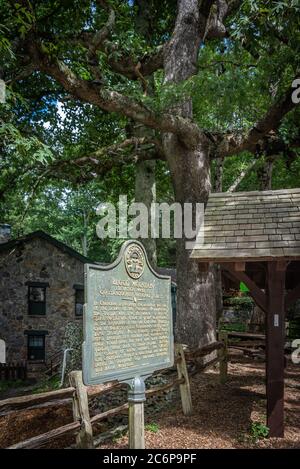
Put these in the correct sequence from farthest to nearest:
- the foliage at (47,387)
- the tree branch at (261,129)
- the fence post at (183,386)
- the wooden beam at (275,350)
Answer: the foliage at (47,387) < the tree branch at (261,129) < the fence post at (183,386) < the wooden beam at (275,350)

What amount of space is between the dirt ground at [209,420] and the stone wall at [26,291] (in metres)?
11.2

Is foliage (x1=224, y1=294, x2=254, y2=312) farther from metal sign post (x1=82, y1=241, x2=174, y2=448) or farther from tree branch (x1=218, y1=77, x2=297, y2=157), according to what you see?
metal sign post (x1=82, y1=241, x2=174, y2=448)

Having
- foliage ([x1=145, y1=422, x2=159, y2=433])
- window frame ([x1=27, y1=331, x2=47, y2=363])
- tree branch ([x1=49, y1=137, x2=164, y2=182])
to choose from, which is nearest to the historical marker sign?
foliage ([x1=145, y1=422, x2=159, y2=433])

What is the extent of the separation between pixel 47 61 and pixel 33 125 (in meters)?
8.33

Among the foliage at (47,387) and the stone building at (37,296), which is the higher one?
the stone building at (37,296)

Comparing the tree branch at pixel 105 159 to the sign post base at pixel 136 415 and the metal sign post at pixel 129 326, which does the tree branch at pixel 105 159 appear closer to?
the metal sign post at pixel 129 326

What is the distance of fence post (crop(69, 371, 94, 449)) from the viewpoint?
15.0ft

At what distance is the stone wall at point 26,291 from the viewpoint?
18.4 m

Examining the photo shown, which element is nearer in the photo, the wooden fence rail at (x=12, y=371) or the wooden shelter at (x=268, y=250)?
the wooden shelter at (x=268, y=250)

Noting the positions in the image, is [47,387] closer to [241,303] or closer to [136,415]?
[136,415]

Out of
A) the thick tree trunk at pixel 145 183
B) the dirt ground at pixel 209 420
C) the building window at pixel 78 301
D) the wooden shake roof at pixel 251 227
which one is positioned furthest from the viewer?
the building window at pixel 78 301

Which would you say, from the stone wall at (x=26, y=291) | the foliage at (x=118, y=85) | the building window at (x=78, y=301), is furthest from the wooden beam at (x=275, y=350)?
the building window at (x=78, y=301)

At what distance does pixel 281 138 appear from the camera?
10742 millimetres

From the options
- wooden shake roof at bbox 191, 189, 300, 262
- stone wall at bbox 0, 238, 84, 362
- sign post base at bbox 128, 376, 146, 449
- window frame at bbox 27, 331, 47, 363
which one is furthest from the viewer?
window frame at bbox 27, 331, 47, 363
